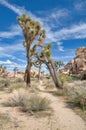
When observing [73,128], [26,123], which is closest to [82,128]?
[73,128]

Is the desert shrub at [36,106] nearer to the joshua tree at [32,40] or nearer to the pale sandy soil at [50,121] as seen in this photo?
the pale sandy soil at [50,121]

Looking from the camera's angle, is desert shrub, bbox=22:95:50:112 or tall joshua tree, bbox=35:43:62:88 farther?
tall joshua tree, bbox=35:43:62:88

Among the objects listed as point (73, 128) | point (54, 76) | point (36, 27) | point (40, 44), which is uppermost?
point (36, 27)

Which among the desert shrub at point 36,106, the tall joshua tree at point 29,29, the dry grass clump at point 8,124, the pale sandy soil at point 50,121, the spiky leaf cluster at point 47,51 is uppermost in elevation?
the tall joshua tree at point 29,29

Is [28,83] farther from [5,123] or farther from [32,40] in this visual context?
[5,123]

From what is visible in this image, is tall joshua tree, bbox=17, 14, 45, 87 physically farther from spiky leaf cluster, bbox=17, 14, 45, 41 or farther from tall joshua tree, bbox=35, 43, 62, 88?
tall joshua tree, bbox=35, 43, 62, 88

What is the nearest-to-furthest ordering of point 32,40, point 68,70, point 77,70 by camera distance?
point 32,40 → point 77,70 → point 68,70

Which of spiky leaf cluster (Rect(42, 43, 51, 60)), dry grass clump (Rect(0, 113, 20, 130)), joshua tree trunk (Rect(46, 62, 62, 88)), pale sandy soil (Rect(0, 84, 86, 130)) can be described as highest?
spiky leaf cluster (Rect(42, 43, 51, 60))

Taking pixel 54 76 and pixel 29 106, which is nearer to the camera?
pixel 29 106

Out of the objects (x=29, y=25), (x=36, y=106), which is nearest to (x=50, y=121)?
(x=36, y=106)

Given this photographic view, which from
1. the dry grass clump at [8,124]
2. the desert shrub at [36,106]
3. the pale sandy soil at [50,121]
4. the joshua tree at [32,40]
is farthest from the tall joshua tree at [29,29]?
the dry grass clump at [8,124]

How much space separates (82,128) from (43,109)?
278 cm

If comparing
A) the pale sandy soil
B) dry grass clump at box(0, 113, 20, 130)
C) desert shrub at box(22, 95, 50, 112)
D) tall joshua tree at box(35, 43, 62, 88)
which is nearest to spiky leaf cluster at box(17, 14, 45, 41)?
tall joshua tree at box(35, 43, 62, 88)

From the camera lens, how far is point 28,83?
21766 mm
